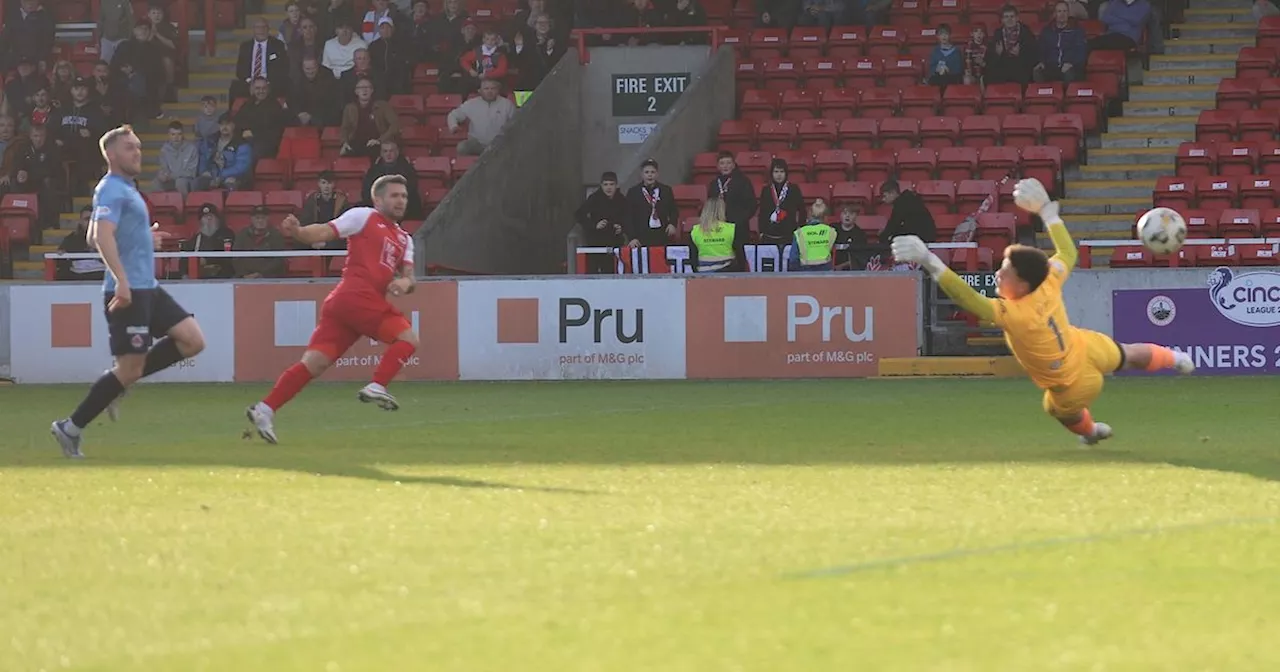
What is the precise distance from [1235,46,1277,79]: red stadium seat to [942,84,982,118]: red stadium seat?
3405 millimetres

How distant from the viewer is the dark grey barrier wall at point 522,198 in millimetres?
24438

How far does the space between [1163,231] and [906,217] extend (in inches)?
351

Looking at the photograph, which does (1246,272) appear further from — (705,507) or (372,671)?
(372,671)

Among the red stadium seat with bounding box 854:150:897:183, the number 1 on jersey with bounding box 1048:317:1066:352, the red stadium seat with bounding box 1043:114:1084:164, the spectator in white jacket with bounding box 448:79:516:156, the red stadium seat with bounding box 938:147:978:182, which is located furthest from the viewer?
the spectator in white jacket with bounding box 448:79:516:156

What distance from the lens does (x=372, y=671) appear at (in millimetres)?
5250

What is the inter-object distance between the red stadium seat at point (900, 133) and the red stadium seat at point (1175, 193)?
10.8 ft

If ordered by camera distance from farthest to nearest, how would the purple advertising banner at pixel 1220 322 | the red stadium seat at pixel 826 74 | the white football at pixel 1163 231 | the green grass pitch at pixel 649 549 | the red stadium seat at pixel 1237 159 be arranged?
the red stadium seat at pixel 826 74
the red stadium seat at pixel 1237 159
the purple advertising banner at pixel 1220 322
the white football at pixel 1163 231
the green grass pitch at pixel 649 549

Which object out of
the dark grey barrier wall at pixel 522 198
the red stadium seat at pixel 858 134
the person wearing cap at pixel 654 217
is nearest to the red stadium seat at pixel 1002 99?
the red stadium seat at pixel 858 134

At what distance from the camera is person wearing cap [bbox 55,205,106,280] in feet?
76.6

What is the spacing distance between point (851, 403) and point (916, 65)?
11.2 metres

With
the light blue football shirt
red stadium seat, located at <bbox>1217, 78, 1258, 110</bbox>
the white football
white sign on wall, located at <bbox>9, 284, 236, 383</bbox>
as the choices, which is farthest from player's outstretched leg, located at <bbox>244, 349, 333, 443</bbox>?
red stadium seat, located at <bbox>1217, 78, 1258, 110</bbox>

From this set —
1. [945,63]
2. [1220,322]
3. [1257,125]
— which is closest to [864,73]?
[945,63]

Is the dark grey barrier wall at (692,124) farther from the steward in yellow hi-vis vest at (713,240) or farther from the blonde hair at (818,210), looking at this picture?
the blonde hair at (818,210)

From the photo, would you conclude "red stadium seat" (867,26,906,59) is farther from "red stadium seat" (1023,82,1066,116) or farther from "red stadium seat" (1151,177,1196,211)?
"red stadium seat" (1151,177,1196,211)
